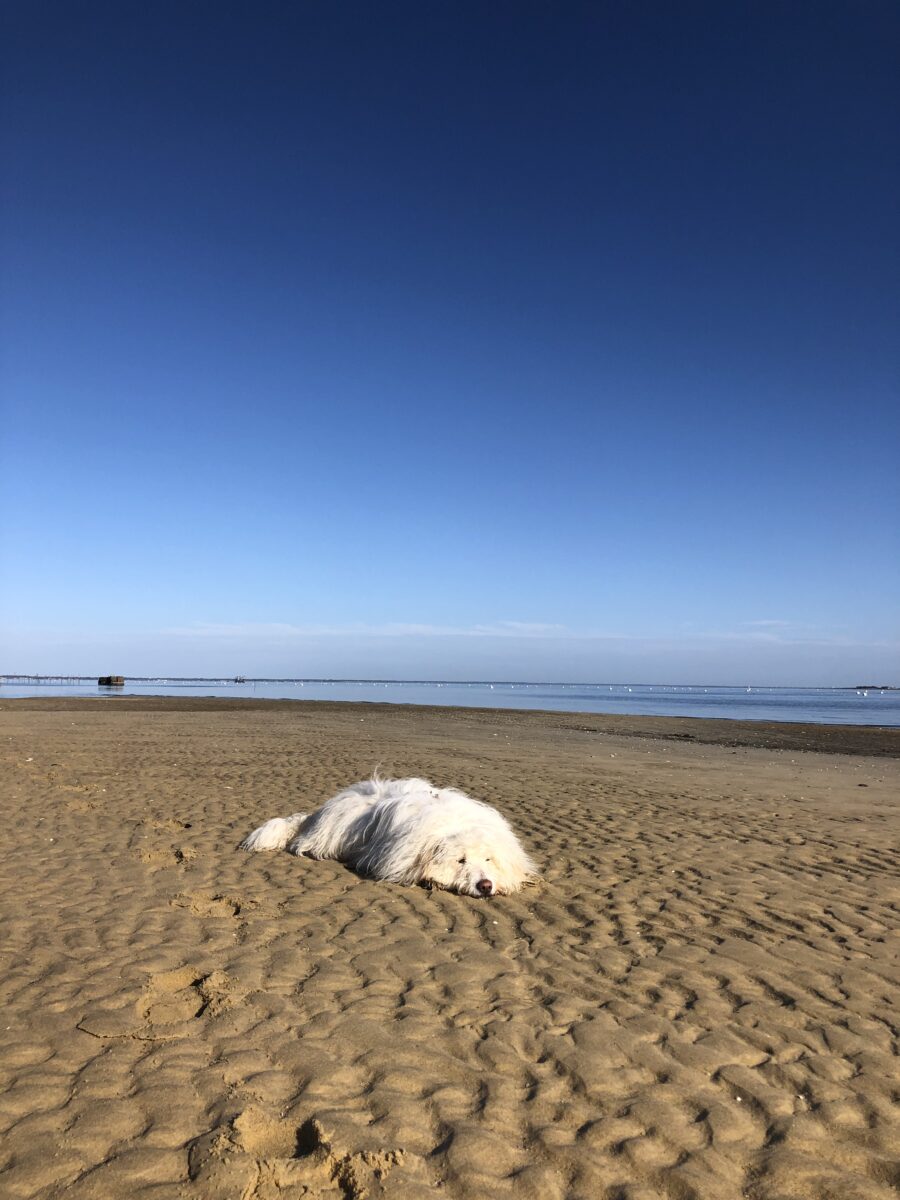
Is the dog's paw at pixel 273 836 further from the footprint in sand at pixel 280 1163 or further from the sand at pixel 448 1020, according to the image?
the footprint in sand at pixel 280 1163

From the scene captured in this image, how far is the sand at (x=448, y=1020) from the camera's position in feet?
10.1

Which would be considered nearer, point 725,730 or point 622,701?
point 725,730

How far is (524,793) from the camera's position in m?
13.0

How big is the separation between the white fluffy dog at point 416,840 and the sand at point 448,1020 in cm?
26

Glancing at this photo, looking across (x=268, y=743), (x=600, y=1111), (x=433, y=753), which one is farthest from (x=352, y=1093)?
(x=268, y=743)

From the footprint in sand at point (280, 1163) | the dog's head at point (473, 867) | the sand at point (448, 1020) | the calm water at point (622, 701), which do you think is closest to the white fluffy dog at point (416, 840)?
the dog's head at point (473, 867)

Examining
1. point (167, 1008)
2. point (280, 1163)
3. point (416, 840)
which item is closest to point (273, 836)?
point (416, 840)

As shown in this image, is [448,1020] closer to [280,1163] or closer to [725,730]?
[280,1163]

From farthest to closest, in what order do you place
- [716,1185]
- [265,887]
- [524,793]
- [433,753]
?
1. [433,753]
2. [524,793]
3. [265,887]
4. [716,1185]

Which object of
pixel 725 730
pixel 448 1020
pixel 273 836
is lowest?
pixel 725 730

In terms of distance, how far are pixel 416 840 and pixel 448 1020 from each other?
266 centimetres

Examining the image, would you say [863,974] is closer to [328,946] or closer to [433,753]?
[328,946]

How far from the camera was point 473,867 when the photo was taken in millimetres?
6719

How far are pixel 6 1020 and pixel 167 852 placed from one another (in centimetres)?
383
